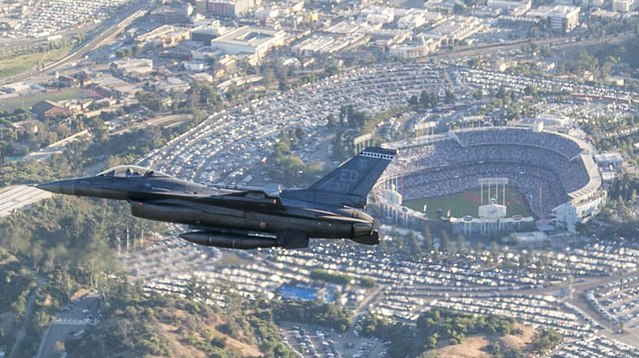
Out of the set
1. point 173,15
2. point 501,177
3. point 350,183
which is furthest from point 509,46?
point 350,183

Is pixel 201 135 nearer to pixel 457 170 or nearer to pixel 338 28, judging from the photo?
pixel 457 170

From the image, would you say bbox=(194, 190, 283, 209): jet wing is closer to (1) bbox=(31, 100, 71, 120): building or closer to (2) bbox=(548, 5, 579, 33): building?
(1) bbox=(31, 100, 71, 120): building

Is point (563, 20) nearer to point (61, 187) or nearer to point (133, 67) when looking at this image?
point (133, 67)

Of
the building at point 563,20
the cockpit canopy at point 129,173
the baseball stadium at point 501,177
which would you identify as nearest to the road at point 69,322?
the cockpit canopy at point 129,173

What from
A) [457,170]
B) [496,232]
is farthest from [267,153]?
[496,232]

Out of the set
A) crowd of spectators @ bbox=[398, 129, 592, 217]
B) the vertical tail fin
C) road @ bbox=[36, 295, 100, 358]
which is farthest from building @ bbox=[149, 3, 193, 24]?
the vertical tail fin
